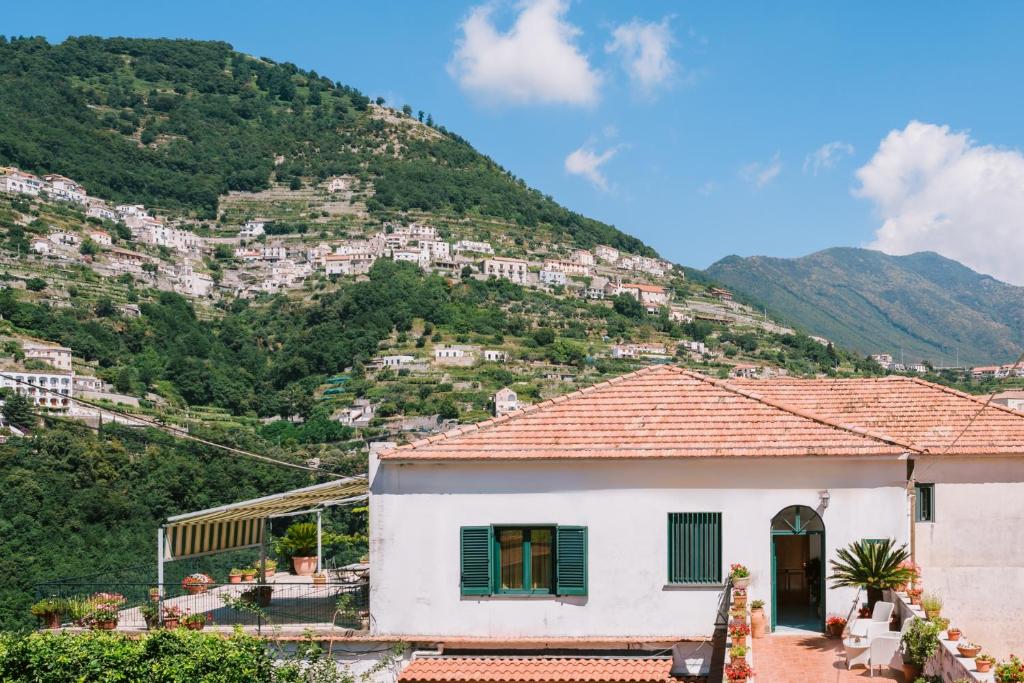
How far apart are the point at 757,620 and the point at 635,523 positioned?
2.21 metres

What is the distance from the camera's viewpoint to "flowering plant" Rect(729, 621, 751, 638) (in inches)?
473

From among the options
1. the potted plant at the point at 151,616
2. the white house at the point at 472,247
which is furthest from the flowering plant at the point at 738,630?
the white house at the point at 472,247

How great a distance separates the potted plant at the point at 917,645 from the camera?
11414 mm

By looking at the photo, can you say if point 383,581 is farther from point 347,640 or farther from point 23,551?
point 23,551

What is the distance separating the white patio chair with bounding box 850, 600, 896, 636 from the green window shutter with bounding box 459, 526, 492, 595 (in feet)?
17.4

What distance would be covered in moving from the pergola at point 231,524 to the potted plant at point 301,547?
300cm

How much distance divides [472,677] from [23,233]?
143 m

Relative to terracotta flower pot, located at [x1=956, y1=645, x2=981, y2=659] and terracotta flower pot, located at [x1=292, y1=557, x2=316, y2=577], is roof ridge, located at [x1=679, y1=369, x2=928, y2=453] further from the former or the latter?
terracotta flower pot, located at [x1=292, y1=557, x2=316, y2=577]

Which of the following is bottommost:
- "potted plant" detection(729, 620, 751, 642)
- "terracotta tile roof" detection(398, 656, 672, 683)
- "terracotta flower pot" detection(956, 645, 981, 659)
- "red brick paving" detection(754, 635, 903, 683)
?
"terracotta tile roof" detection(398, 656, 672, 683)

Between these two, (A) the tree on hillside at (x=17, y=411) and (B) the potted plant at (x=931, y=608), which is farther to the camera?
(A) the tree on hillside at (x=17, y=411)

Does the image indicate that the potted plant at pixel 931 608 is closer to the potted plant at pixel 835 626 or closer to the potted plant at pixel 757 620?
the potted plant at pixel 835 626

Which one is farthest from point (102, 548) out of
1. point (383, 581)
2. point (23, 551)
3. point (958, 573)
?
point (958, 573)

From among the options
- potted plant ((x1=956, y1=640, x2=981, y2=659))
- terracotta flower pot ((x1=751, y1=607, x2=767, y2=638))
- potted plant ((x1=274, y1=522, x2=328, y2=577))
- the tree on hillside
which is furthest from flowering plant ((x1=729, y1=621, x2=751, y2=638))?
the tree on hillside

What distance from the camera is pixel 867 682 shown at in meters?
11.8
